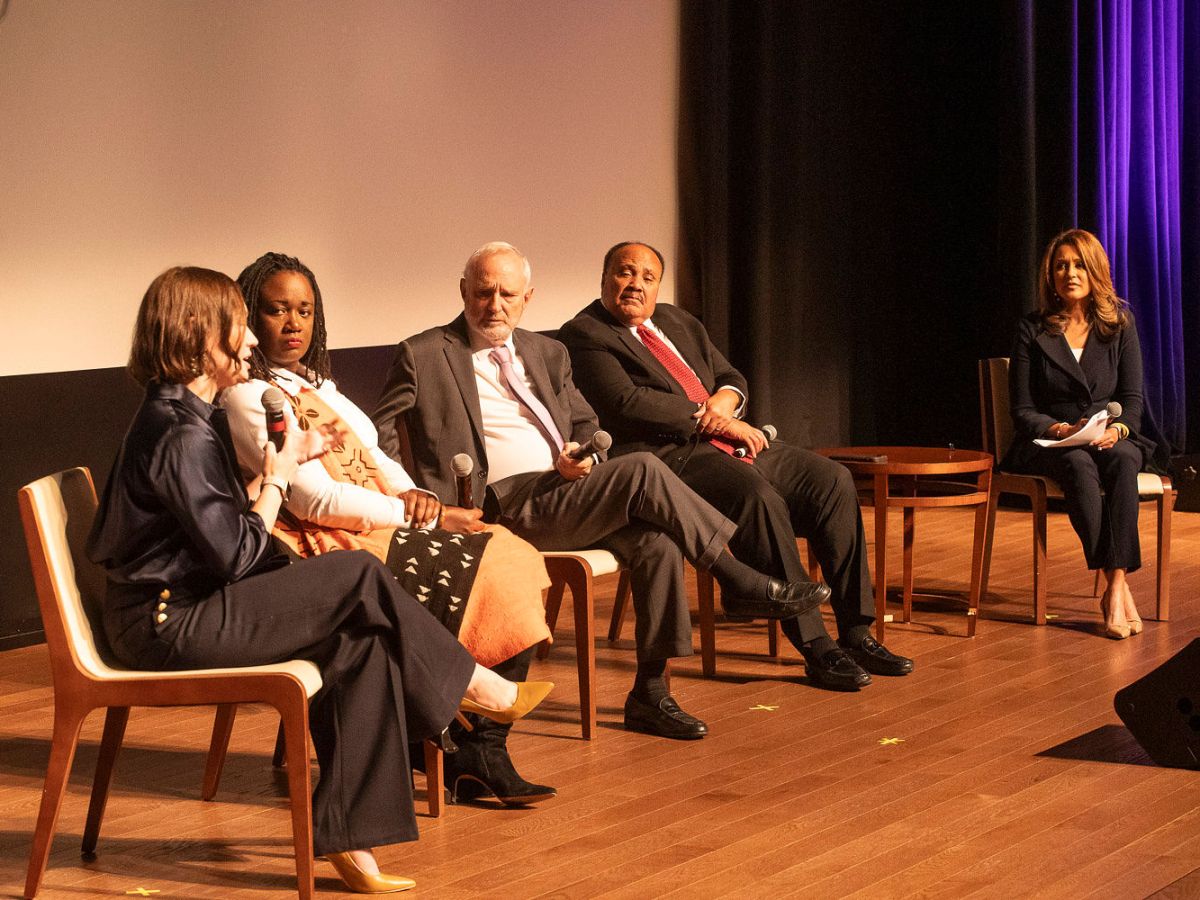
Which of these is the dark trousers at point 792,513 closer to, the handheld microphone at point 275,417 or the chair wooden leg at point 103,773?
the handheld microphone at point 275,417

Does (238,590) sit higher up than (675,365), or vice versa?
(675,365)

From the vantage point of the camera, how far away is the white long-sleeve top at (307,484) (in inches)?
134

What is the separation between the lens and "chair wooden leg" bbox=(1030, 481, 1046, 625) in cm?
512

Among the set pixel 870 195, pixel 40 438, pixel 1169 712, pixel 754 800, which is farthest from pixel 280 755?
pixel 870 195

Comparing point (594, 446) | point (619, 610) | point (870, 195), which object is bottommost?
point (619, 610)

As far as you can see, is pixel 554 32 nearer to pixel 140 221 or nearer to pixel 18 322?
pixel 140 221

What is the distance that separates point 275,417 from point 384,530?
568 mm

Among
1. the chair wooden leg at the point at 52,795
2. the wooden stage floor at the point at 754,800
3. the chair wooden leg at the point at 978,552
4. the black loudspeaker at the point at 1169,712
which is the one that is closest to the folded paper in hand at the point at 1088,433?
the chair wooden leg at the point at 978,552

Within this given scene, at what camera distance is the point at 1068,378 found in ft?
17.6

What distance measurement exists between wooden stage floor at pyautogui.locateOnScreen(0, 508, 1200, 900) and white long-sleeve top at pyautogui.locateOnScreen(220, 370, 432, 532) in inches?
24.3

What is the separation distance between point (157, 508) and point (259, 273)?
35.8 inches

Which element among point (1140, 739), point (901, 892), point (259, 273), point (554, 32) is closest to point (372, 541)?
point (259, 273)

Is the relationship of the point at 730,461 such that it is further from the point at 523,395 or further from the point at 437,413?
the point at 437,413

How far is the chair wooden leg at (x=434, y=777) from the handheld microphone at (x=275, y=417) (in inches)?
29.6
